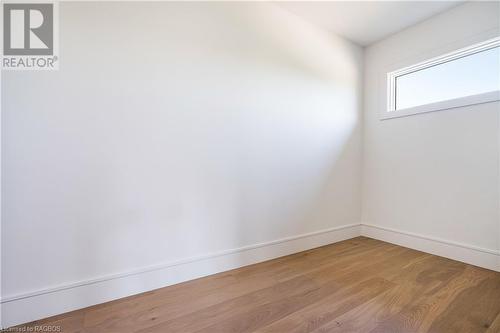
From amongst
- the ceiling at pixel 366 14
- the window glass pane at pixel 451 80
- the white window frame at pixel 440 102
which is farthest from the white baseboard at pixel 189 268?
the ceiling at pixel 366 14

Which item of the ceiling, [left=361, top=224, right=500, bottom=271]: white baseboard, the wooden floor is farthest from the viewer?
the ceiling

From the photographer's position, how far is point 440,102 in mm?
2160

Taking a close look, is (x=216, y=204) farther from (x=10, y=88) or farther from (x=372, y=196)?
(x=372, y=196)

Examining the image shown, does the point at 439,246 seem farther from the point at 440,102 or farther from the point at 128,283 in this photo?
the point at 128,283

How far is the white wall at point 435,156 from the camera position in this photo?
1.92 m

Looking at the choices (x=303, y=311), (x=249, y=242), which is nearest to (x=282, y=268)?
(x=249, y=242)

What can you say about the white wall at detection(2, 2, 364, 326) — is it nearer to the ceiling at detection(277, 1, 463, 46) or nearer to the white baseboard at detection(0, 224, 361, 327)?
the white baseboard at detection(0, 224, 361, 327)

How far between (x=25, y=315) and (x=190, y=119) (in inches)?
57.1

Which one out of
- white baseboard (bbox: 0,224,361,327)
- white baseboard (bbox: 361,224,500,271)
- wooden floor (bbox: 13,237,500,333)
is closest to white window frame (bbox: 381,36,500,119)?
white baseboard (bbox: 361,224,500,271)

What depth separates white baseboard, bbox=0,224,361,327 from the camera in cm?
122

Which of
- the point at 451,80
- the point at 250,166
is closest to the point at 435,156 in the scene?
the point at 451,80

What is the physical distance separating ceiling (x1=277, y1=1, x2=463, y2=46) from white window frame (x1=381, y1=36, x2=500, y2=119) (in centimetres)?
43

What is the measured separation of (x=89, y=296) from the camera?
136 centimetres

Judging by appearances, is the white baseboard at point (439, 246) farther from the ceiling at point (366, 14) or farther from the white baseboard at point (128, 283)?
the ceiling at point (366, 14)
